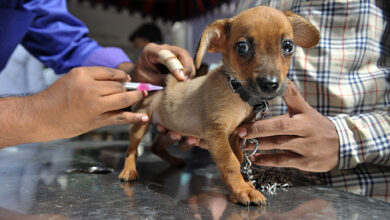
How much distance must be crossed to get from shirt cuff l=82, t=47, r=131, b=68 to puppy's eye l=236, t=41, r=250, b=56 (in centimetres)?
148

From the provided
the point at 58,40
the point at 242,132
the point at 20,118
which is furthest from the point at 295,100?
the point at 58,40

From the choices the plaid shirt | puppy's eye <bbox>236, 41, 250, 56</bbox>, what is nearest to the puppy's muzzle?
puppy's eye <bbox>236, 41, 250, 56</bbox>

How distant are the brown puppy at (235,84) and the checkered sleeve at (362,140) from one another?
0.57 metres

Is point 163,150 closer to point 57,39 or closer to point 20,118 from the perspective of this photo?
point 20,118

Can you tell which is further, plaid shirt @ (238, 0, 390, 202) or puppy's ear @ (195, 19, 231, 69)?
plaid shirt @ (238, 0, 390, 202)

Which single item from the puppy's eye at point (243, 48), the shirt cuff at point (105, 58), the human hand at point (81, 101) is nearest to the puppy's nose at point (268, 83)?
the puppy's eye at point (243, 48)

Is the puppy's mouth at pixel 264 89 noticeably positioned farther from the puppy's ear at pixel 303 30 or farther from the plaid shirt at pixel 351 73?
the plaid shirt at pixel 351 73

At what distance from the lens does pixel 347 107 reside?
190 centimetres

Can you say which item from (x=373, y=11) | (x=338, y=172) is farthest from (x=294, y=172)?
(x=373, y=11)

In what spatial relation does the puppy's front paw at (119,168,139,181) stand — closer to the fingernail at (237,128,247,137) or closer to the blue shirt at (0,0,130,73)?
the fingernail at (237,128,247,137)

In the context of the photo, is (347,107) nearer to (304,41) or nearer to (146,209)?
(304,41)

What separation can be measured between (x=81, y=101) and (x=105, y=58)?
1156mm

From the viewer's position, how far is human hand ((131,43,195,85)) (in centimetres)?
195

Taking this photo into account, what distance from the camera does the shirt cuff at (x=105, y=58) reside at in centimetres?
245
